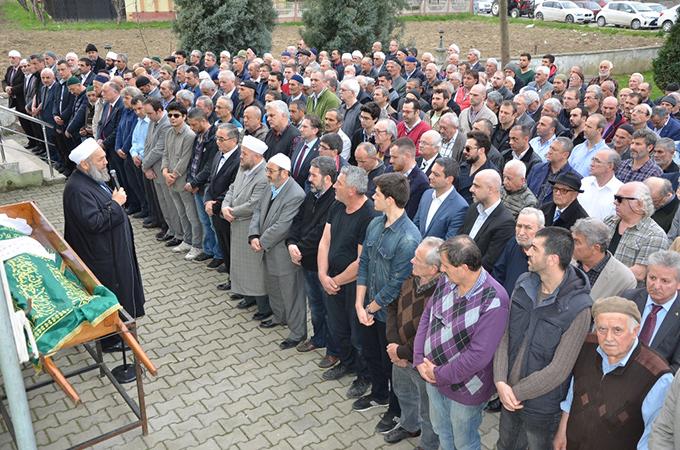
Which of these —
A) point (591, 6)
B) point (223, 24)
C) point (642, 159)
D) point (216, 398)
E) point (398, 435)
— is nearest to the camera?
point (398, 435)

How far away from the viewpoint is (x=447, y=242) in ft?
12.1

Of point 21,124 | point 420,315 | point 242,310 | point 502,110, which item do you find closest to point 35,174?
point 21,124

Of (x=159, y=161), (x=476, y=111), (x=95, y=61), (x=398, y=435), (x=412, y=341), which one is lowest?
(x=398, y=435)

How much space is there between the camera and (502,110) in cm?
758

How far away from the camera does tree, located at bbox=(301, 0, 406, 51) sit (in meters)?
18.5

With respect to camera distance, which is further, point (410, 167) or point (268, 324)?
point (268, 324)

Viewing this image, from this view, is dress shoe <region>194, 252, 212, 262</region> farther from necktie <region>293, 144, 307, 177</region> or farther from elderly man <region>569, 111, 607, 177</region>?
elderly man <region>569, 111, 607, 177</region>

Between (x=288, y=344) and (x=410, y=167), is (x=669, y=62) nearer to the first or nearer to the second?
(x=410, y=167)

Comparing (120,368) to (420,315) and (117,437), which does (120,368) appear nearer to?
(117,437)

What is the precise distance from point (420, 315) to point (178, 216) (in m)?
5.17

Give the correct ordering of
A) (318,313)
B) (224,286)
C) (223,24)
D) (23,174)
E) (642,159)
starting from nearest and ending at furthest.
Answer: (318,313), (642,159), (224,286), (23,174), (223,24)

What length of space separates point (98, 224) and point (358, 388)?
276 cm

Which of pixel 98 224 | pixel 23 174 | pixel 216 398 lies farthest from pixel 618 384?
pixel 23 174

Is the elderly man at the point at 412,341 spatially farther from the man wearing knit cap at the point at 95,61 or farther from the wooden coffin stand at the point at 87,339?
the man wearing knit cap at the point at 95,61
